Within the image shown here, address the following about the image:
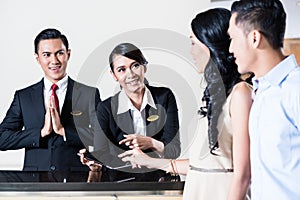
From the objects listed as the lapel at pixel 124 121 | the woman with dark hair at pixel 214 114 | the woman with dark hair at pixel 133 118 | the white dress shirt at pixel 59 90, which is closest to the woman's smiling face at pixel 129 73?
the woman with dark hair at pixel 133 118

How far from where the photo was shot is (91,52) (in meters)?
2.61

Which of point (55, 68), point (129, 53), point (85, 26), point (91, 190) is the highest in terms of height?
point (85, 26)

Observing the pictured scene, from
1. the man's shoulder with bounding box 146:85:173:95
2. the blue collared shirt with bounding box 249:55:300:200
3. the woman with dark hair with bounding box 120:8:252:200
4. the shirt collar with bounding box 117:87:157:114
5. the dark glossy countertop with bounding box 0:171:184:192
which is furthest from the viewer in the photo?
the man's shoulder with bounding box 146:85:173:95

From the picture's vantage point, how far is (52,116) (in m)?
2.41

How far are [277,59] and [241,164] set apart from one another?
272mm

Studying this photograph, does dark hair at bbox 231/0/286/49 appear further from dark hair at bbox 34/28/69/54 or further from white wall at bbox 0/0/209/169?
dark hair at bbox 34/28/69/54

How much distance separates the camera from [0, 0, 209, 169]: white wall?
259cm

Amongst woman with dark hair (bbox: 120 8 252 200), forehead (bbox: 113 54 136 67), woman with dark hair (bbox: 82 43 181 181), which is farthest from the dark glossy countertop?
forehead (bbox: 113 54 136 67)

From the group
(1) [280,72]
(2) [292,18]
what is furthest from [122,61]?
(1) [280,72]

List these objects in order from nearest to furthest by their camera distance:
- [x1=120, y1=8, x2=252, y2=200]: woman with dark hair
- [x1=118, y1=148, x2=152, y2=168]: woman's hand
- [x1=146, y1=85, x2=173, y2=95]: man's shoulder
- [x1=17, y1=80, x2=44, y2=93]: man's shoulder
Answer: [x1=120, y1=8, x2=252, y2=200]: woman with dark hair, [x1=118, y1=148, x2=152, y2=168]: woman's hand, [x1=146, y1=85, x2=173, y2=95]: man's shoulder, [x1=17, y1=80, x2=44, y2=93]: man's shoulder

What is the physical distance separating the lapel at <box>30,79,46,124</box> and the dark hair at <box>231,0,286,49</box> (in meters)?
1.51

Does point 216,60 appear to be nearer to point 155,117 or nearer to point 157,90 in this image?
point 155,117

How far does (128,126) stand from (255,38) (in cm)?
111

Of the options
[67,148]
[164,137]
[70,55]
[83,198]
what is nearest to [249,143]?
[83,198]
